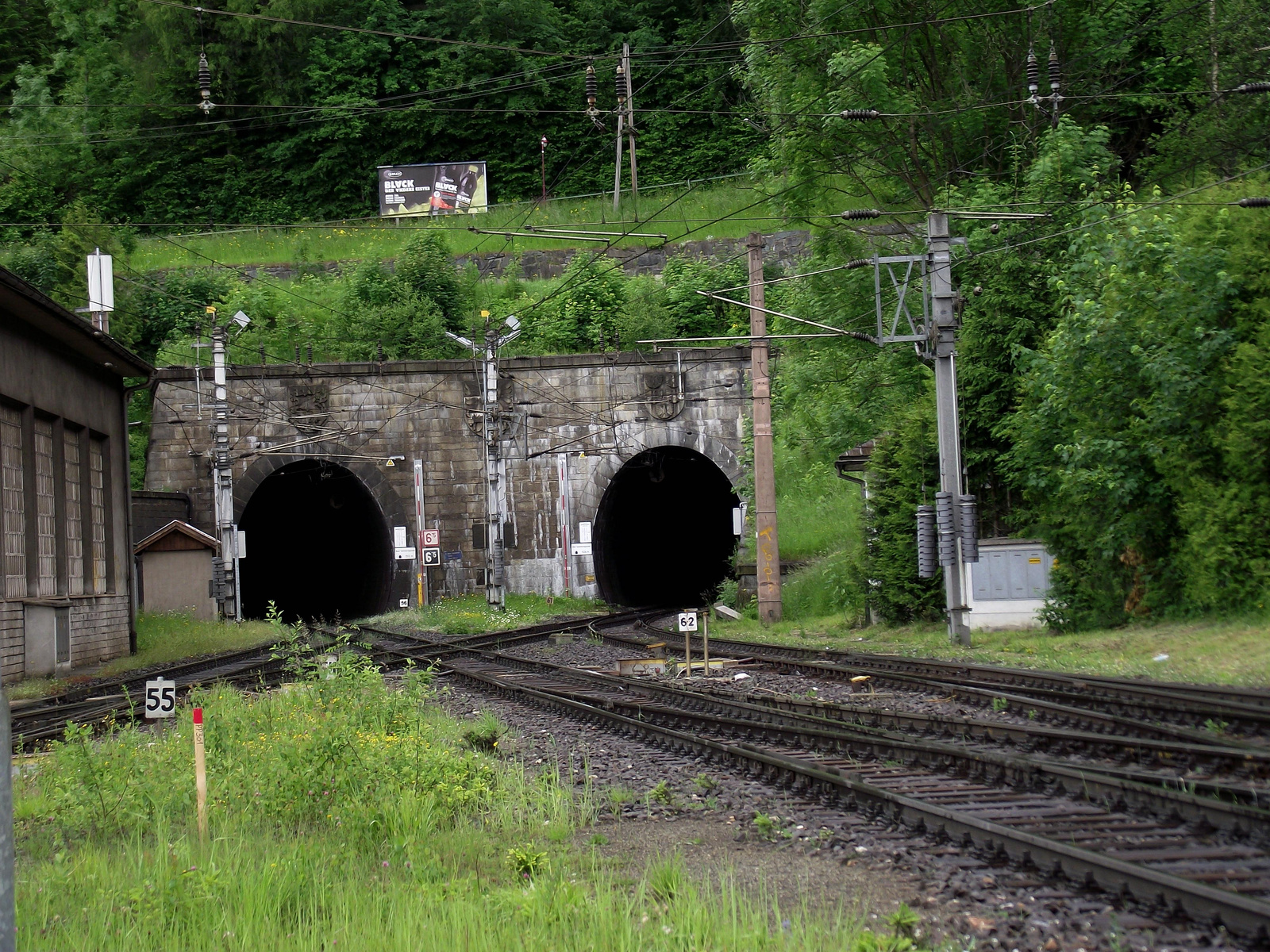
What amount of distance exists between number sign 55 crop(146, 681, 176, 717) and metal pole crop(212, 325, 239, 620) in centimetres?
2400

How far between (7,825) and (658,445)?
3433 centimetres

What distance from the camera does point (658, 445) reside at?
124 ft

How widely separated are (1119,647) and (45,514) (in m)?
18.3

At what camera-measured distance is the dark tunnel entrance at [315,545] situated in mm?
40875

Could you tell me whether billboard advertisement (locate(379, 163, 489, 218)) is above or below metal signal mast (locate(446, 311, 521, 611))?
above

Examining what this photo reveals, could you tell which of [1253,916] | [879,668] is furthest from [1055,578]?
[1253,916]

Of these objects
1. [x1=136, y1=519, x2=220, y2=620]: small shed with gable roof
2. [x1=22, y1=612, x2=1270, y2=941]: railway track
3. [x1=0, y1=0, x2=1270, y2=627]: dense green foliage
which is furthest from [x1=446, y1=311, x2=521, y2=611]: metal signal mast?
[x1=22, y1=612, x2=1270, y2=941]: railway track

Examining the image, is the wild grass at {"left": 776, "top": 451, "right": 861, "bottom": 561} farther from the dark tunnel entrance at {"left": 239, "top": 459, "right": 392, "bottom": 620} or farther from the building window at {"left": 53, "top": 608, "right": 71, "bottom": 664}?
the building window at {"left": 53, "top": 608, "right": 71, "bottom": 664}

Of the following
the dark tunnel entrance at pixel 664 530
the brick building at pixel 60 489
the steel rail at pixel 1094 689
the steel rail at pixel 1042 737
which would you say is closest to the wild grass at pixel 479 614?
the dark tunnel entrance at pixel 664 530

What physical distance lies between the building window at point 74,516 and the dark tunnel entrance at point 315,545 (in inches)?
516

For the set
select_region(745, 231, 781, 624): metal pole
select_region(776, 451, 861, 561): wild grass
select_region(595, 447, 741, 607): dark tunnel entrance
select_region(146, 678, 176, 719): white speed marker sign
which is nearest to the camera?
select_region(146, 678, 176, 719): white speed marker sign

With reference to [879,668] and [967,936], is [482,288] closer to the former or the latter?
[879,668]

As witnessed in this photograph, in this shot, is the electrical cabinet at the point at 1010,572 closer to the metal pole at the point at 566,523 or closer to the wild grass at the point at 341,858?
the wild grass at the point at 341,858

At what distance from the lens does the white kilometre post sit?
3234cm
